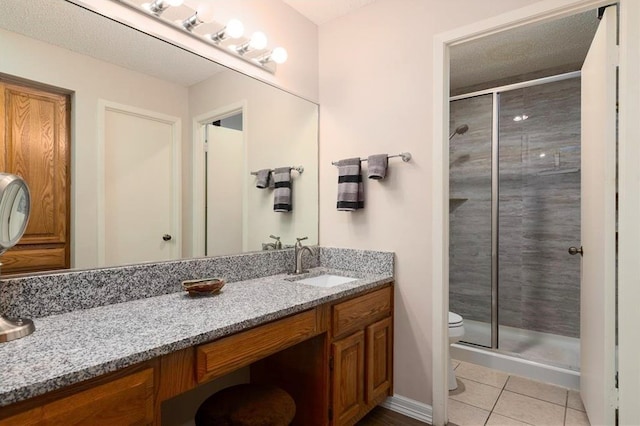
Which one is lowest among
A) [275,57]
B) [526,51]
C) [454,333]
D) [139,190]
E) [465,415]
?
[465,415]

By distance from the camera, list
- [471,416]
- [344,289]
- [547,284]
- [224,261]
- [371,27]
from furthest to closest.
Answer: [547,284] → [371,27] → [471,416] → [224,261] → [344,289]

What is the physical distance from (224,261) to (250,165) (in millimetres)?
597

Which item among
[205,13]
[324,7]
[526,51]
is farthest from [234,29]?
[526,51]

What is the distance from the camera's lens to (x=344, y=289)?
1.62 metres

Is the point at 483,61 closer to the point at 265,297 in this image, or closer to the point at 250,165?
the point at 250,165

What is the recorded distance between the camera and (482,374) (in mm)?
2430

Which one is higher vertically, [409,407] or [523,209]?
[523,209]

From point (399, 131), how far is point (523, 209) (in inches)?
69.9

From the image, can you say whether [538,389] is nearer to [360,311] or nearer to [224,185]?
[360,311]

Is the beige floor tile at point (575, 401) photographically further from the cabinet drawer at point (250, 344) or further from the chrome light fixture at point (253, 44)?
the chrome light fixture at point (253, 44)

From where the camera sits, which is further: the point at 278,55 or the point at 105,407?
the point at 278,55

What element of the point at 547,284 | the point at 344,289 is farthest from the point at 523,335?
the point at 344,289

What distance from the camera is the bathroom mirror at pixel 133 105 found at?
1.23m

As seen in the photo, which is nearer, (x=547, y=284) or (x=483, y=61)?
(x=483, y=61)
